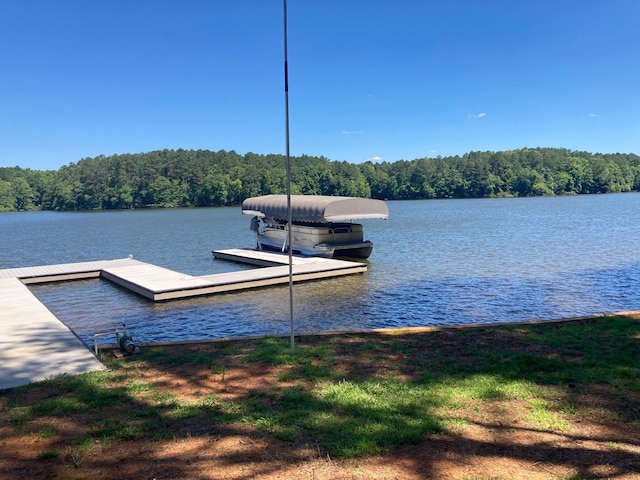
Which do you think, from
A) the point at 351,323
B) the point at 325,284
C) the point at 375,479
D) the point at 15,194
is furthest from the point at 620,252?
the point at 15,194

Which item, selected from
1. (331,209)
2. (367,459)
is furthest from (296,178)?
(367,459)

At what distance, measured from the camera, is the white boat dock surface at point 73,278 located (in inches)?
293

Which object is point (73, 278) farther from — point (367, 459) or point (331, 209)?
point (367, 459)

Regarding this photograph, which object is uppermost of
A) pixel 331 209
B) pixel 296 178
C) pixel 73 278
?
pixel 296 178

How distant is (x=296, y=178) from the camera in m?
128

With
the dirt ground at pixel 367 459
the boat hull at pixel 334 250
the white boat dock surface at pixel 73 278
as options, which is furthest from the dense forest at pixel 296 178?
the dirt ground at pixel 367 459

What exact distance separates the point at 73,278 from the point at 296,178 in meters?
110

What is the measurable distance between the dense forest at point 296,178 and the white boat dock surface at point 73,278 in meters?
94.7

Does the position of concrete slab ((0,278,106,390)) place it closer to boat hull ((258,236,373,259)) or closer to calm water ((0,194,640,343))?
calm water ((0,194,640,343))

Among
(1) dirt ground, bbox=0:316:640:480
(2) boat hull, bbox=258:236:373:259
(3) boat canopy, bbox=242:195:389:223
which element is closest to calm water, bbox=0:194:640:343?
(2) boat hull, bbox=258:236:373:259

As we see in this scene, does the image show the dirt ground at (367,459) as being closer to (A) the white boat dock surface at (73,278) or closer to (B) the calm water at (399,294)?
(A) the white boat dock surface at (73,278)

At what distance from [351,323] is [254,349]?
475cm

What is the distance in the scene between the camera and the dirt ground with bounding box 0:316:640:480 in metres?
3.92

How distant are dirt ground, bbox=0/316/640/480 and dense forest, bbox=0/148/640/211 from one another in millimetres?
111721
